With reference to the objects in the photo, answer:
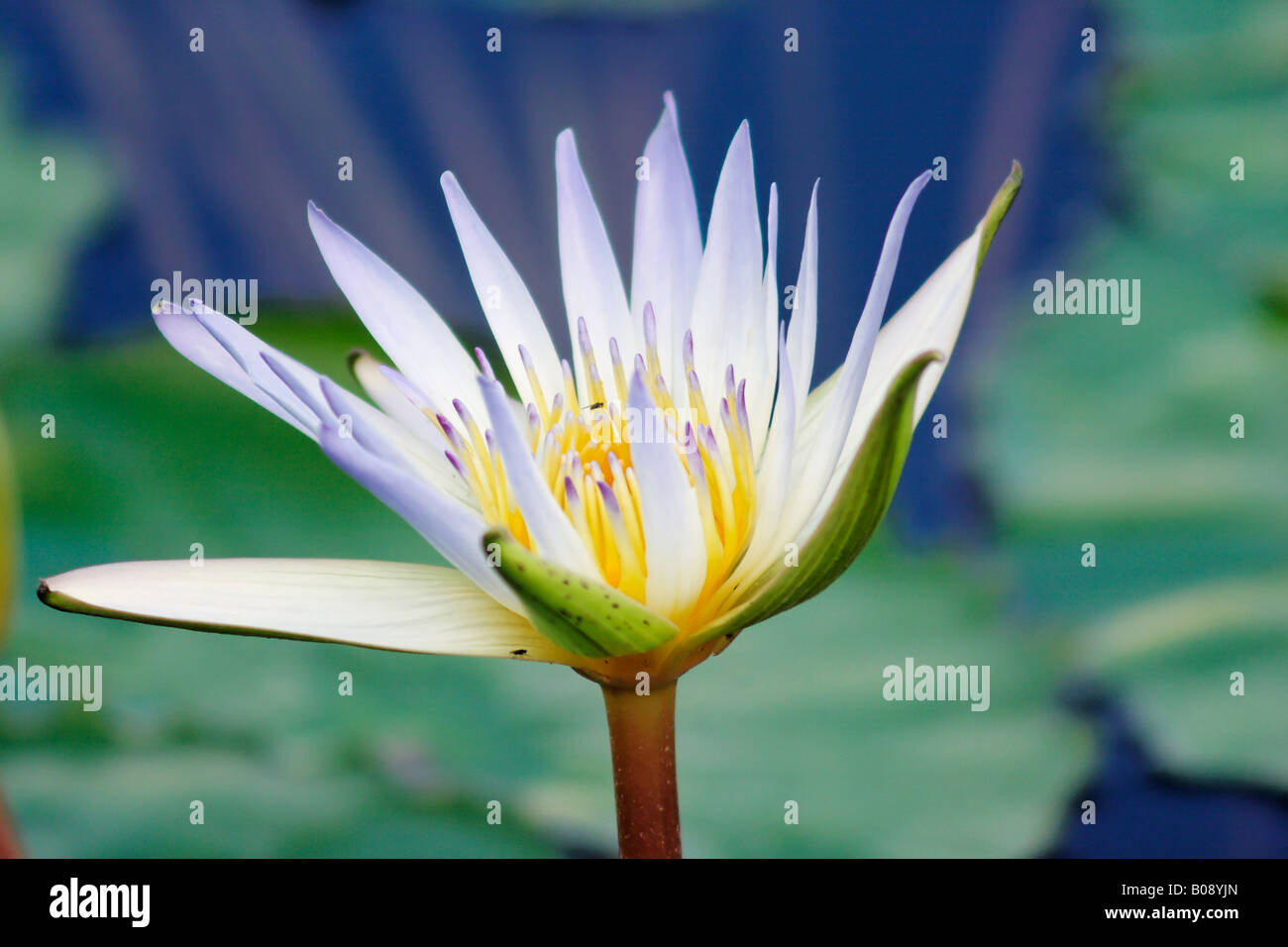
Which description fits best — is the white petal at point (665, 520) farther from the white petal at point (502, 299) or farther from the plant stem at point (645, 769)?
the white petal at point (502, 299)

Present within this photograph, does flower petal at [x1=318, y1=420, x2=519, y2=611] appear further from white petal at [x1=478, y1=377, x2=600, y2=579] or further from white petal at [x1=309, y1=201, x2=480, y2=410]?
white petal at [x1=309, y1=201, x2=480, y2=410]

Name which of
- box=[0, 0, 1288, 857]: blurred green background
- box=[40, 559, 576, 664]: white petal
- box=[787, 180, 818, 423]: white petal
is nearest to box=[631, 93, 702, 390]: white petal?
box=[787, 180, 818, 423]: white petal

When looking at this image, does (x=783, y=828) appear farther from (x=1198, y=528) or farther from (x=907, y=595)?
(x=1198, y=528)

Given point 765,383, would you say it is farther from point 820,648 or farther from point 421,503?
point 820,648

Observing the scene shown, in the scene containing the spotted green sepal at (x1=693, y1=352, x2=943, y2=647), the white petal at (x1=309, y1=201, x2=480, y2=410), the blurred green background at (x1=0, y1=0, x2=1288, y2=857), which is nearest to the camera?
the spotted green sepal at (x1=693, y1=352, x2=943, y2=647)

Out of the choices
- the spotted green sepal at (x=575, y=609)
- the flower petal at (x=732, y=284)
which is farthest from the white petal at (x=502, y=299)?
the spotted green sepal at (x=575, y=609)

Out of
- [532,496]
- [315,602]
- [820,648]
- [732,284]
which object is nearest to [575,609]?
[532,496]

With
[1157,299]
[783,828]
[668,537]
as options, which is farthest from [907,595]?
[668,537]
